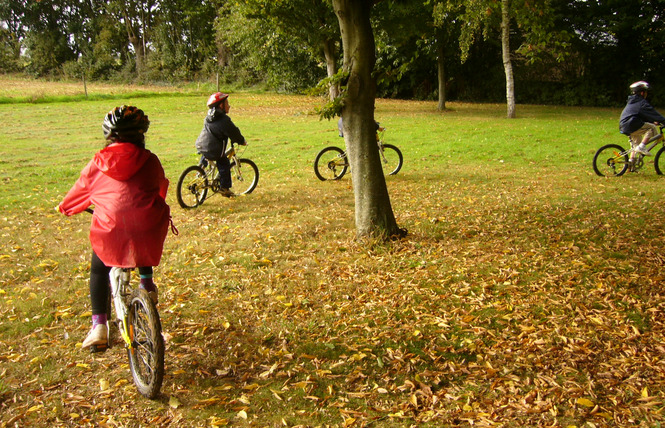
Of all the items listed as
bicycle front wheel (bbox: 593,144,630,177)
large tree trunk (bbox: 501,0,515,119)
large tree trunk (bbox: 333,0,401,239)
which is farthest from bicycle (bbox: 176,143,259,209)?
large tree trunk (bbox: 501,0,515,119)

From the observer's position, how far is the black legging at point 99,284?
3639 millimetres

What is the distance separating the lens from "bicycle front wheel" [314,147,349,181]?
1088 centimetres

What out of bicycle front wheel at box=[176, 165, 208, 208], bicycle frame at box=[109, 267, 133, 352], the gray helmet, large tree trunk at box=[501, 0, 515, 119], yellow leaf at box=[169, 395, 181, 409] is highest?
large tree trunk at box=[501, 0, 515, 119]

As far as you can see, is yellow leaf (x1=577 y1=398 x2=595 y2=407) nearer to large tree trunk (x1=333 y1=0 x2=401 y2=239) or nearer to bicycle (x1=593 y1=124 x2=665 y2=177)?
large tree trunk (x1=333 y1=0 x2=401 y2=239)

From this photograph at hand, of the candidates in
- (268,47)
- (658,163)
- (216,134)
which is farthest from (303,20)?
(658,163)

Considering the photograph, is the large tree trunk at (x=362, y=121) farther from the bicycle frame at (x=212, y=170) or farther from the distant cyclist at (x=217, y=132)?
the bicycle frame at (x=212, y=170)

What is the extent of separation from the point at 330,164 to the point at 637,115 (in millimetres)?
6456

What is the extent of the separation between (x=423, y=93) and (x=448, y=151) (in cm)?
2256

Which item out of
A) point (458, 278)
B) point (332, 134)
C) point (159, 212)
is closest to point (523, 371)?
point (458, 278)

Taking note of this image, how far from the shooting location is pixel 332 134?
742 inches

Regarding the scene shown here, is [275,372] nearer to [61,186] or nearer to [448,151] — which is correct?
[61,186]

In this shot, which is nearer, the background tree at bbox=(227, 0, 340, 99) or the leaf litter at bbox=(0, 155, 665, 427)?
the leaf litter at bbox=(0, 155, 665, 427)

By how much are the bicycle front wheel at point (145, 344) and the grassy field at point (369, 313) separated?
0.16 meters

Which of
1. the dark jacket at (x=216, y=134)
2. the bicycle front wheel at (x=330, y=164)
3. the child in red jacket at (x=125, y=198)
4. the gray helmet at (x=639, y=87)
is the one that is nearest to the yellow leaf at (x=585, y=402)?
the child in red jacket at (x=125, y=198)
